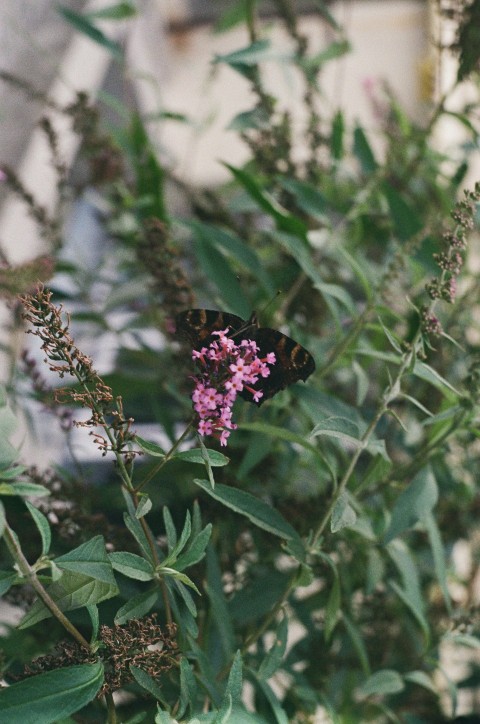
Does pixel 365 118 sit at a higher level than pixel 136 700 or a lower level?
higher

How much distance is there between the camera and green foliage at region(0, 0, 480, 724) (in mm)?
391

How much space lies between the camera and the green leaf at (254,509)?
0.44m

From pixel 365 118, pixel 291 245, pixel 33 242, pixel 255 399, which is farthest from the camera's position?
pixel 365 118

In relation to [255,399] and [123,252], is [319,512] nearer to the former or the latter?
[255,399]

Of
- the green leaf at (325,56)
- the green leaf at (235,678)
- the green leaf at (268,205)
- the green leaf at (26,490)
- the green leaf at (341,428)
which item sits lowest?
the green leaf at (235,678)

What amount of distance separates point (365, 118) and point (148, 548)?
5.23 feet

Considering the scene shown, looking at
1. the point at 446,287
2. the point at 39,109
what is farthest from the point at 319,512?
the point at 39,109

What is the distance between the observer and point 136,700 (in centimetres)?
61

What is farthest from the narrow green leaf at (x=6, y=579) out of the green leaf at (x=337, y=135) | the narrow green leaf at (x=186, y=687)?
the green leaf at (x=337, y=135)

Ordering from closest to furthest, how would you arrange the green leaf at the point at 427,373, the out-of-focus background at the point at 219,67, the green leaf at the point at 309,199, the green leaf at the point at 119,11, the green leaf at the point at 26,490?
the green leaf at the point at 26,490 → the green leaf at the point at 427,373 → the green leaf at the point at 309,199 → the green leaf at the point at 119,11 → the out-of-focus background at the point at 219,67

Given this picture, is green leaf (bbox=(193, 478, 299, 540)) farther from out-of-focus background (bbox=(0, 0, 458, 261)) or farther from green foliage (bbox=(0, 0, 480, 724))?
out-of-focus background (bbox=(0, 0, 458, 261))

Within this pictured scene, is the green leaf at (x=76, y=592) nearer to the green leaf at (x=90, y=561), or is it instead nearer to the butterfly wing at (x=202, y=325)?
the green leaf at (x=90, y=561)

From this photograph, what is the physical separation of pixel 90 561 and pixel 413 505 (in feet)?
0.84

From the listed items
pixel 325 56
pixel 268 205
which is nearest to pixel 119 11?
pixel 325 56
